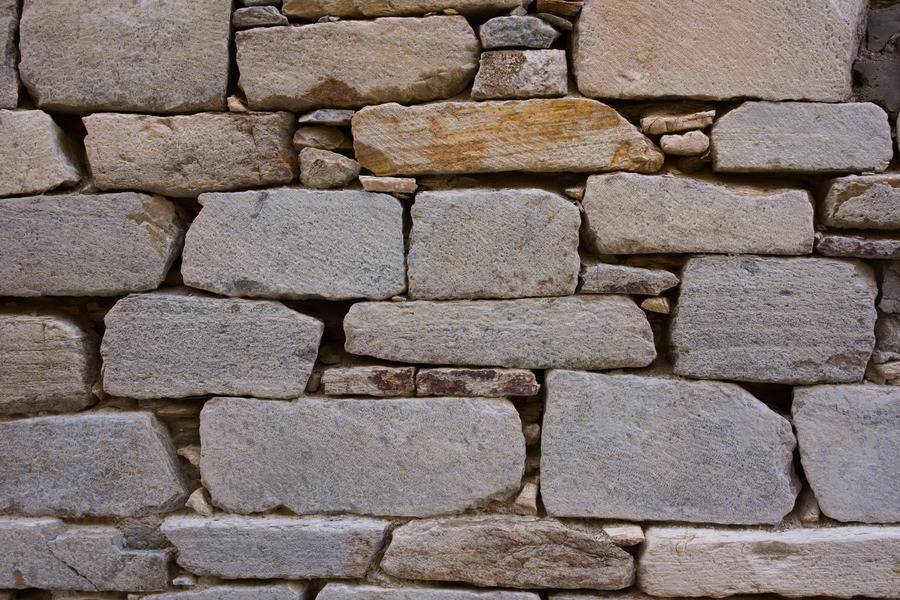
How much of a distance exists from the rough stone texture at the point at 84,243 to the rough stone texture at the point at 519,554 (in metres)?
1.28

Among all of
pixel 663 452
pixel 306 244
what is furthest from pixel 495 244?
pixel 663 452

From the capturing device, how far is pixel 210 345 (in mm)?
1733

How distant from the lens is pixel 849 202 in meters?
1.67

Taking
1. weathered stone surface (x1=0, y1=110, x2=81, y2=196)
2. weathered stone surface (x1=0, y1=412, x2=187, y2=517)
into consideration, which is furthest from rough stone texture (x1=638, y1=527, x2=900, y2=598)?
weathered stone surface (x1=0, y1=110, x2=81, y2=196)

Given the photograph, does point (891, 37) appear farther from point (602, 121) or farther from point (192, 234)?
point (192, 234)

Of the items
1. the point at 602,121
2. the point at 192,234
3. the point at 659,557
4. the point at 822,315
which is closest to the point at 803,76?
the point at 602,121

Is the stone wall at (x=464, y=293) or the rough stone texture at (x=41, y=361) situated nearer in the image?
the stone wall at (x=464, y=293)

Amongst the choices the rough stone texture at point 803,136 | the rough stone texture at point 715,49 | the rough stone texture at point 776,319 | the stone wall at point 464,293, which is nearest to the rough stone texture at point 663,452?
the stone wall at point 464,293

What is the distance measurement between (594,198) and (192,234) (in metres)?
1.36

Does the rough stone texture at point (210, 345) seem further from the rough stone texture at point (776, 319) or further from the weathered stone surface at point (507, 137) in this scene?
the rough stone texture at point (776, 319)

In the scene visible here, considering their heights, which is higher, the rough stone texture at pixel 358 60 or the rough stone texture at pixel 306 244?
the rough stone texture at pixel 358 60

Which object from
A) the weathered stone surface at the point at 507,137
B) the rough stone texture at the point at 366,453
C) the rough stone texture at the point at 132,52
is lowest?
the rough stone texture at the point at 366,453

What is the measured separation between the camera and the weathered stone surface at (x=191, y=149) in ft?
5.70

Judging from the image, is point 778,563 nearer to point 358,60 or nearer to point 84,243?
point 358,60
